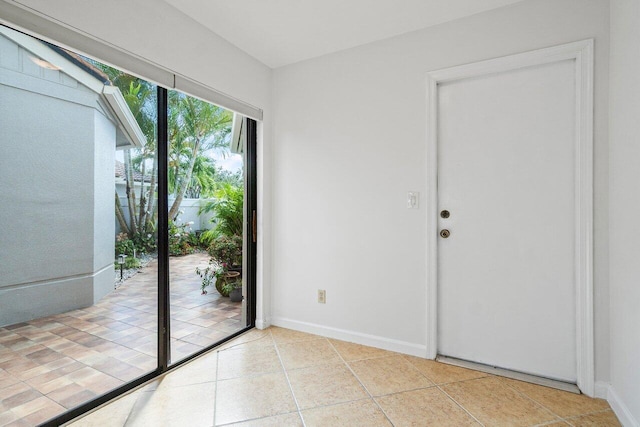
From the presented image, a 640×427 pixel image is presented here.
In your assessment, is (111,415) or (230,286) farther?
(230,286)

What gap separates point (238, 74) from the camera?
2502mm

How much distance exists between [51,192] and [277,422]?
5.29 feet

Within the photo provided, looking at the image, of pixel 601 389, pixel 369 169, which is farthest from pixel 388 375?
pixel 369 169

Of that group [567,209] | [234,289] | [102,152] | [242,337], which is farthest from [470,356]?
[102,152]

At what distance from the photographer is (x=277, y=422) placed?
1587 millimetres

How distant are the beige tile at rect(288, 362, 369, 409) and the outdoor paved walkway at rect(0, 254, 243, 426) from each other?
85cm

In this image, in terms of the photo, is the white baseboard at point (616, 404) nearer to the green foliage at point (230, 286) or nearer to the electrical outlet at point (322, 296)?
the electrical outlet at point (322, 296)

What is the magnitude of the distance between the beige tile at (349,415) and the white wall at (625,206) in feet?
3.88

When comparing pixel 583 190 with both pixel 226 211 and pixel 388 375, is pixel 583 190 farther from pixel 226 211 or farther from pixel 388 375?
pixel 226 211

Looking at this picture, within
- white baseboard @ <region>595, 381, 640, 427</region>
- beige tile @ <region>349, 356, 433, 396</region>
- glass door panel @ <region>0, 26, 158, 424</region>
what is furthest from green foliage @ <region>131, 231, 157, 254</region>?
white baseboard @ <region>595, 381, 640, 427</region>

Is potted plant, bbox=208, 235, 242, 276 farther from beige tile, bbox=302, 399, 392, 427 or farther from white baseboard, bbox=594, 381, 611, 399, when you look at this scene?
white baseboard, bbox=594, 381, 611, 399

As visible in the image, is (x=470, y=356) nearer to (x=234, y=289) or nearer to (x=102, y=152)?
(x=234, y=289)

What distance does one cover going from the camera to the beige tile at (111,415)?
1560 millimetres

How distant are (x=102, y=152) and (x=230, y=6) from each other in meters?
1.19
